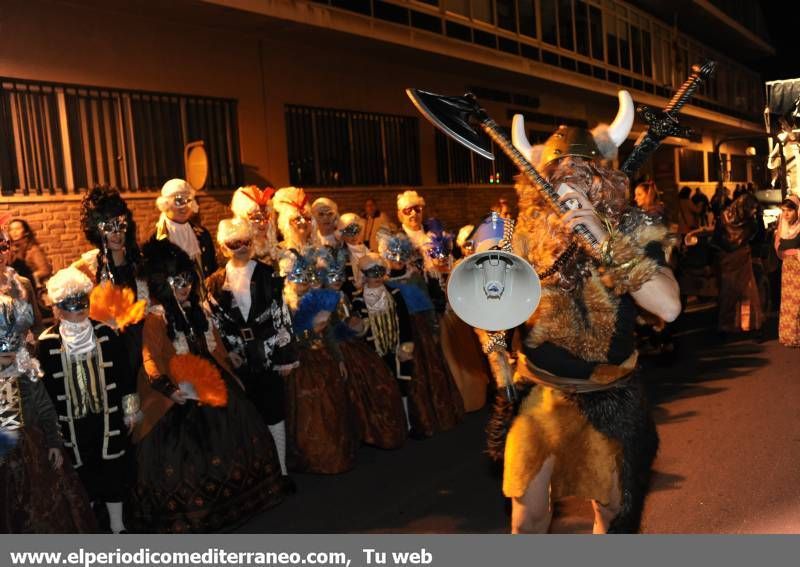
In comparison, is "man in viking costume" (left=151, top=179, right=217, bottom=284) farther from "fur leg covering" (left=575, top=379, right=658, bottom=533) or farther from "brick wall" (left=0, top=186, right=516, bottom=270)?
"fur leg covering" (left=575, top=379, right=658, bottom=533)

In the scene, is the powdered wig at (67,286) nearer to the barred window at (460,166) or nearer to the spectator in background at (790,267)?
the spectator in background at (790,267)

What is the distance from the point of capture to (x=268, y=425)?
19.9 ft

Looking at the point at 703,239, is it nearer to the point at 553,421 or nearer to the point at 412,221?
the point at 412,221

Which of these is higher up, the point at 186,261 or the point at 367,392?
the point at 186,261

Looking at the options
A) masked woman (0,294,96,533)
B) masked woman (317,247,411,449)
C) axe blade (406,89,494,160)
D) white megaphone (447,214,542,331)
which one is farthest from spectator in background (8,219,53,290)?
white megaphone (447,214,542,331)

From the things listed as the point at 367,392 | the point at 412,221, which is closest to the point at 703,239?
the point at 412,221

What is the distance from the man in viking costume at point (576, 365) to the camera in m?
3.38

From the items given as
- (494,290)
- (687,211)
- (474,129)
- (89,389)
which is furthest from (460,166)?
(494,290)

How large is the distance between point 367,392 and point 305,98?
8824 mm

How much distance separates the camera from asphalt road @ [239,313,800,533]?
5.16 m

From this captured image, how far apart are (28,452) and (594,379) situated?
9.35 ft

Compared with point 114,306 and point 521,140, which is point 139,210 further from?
point 521,140

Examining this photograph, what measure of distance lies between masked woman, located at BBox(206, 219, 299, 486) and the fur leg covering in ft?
9.47

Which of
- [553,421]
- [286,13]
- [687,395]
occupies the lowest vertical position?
[687,395]
